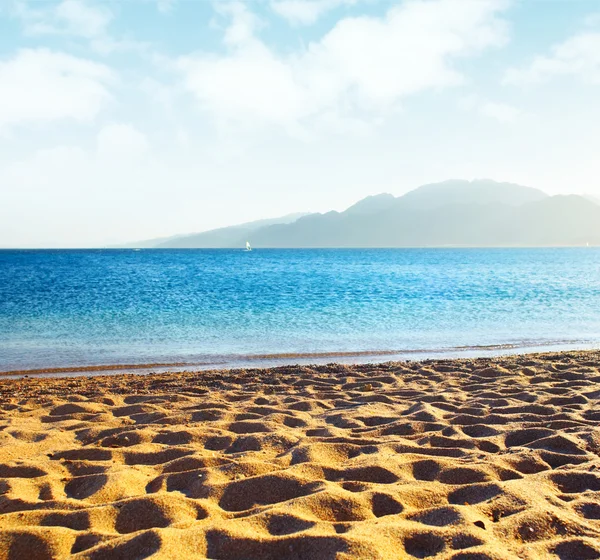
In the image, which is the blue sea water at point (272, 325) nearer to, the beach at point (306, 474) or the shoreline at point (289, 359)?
the shoreline at point (289, 359)

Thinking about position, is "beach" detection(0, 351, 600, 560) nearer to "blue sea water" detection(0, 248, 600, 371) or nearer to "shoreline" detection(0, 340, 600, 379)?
"shoreline" detection(0, 340, 600, 379)

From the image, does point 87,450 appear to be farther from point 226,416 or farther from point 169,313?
point 169,313

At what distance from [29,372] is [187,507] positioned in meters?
9.27

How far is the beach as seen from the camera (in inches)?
125

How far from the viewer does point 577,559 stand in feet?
9.93

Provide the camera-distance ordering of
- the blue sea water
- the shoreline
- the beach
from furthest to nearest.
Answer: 1. the blue sea water
2. the shoreline
3. the beach

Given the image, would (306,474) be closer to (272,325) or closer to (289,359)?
(289,359)

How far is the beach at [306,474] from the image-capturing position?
318cm

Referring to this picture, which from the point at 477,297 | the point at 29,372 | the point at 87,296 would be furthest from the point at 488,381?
the point at 87,296

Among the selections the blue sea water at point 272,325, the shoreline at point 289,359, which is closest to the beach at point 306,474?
the shoreline at point 289,359

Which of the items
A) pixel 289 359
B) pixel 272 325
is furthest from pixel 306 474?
pixel 272 325

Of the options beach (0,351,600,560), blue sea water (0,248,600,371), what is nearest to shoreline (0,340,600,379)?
blue sea water (0,248,600,371)

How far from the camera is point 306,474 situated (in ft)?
14.4

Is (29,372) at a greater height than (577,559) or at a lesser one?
lesser
